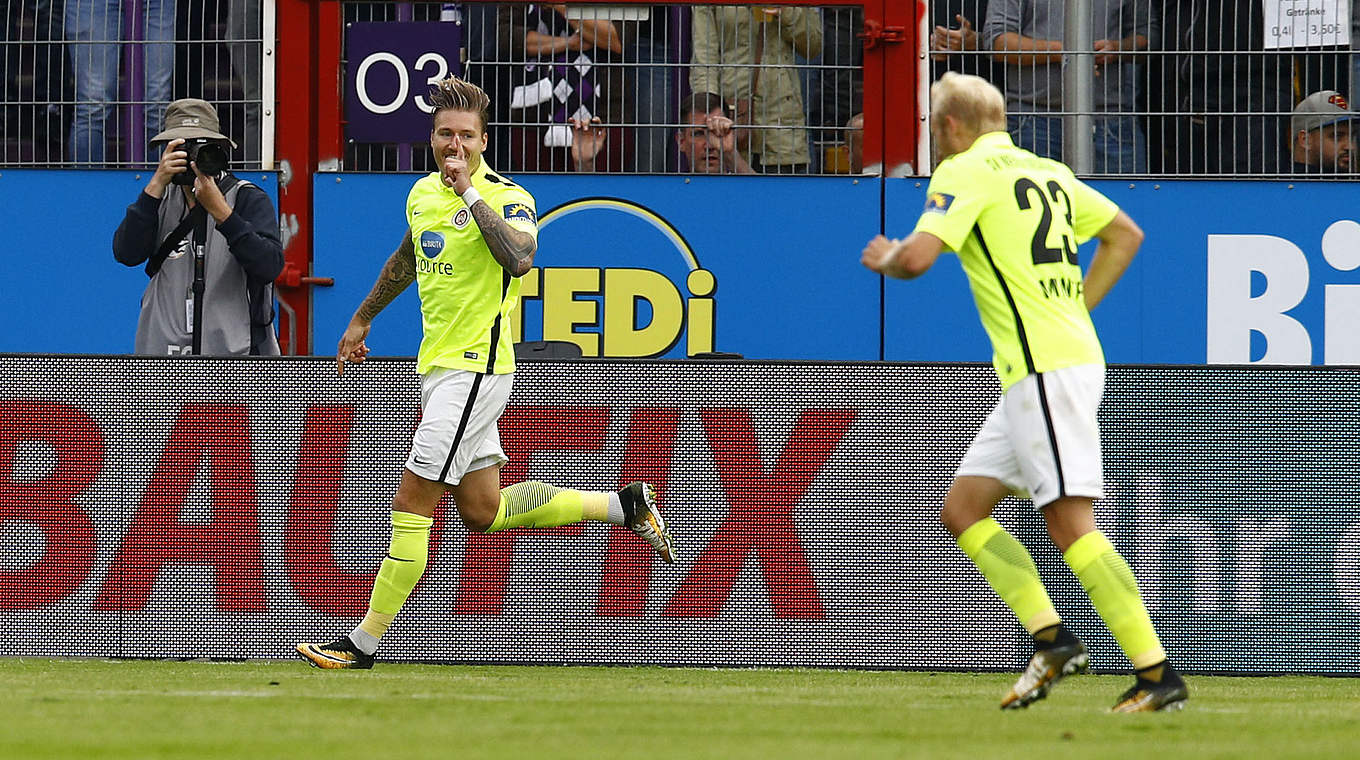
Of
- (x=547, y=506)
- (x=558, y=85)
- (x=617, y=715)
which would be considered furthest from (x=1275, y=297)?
(x=617, y=715)

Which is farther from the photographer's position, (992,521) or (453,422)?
(453,422)

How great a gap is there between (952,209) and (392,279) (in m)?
2.49

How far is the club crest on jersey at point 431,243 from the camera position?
22.4 ft

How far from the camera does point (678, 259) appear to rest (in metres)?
9.75

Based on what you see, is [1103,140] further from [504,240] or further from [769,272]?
[504,240]

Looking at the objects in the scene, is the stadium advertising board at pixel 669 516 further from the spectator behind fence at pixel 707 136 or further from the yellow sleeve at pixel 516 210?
the spectator behind fence at pixel 707 136

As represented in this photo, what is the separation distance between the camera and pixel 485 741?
4.64 m

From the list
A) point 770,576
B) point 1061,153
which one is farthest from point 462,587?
point 1061,153

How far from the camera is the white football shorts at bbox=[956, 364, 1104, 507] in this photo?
549 cm

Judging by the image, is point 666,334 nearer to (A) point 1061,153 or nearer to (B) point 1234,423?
(A) point 1061,153

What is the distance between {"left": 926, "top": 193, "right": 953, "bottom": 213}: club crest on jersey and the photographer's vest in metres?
3.77

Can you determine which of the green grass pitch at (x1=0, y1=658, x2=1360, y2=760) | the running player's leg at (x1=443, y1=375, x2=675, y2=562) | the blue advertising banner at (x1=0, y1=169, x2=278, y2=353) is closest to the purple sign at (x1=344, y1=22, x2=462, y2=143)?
the blue advertising banner at (x1=0, y1=169, x2=278, y2=353)

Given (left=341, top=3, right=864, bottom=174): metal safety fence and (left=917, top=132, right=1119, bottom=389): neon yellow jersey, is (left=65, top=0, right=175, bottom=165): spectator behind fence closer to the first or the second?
(left=341, top=3, right=864, bottom=174): metal safety fence

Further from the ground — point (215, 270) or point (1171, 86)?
point (1171, 86)
